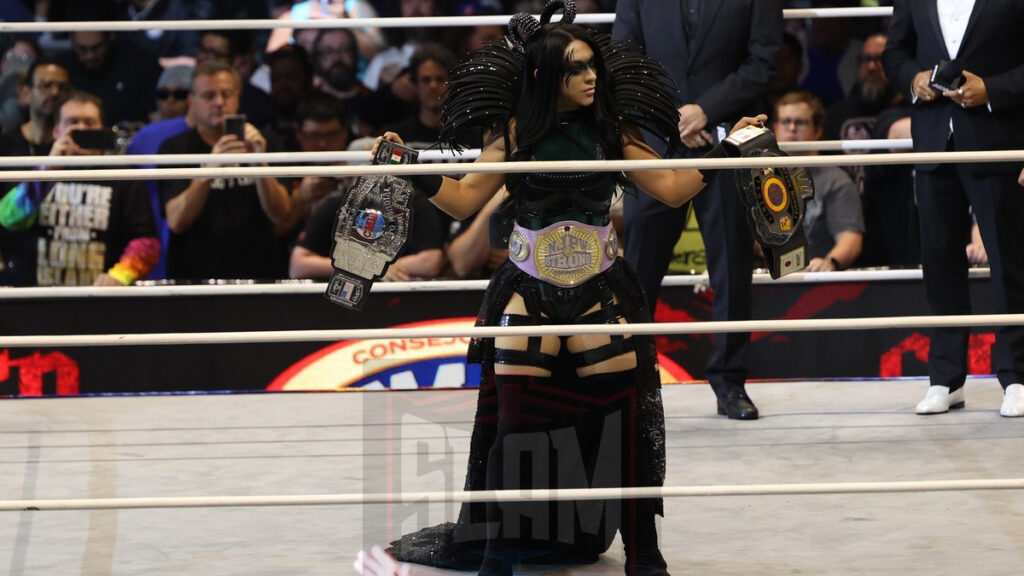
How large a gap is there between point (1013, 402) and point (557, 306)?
1.63 metres

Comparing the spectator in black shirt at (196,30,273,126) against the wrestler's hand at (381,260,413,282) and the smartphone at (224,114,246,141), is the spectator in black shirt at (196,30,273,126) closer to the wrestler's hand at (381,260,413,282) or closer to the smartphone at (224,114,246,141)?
the smartphone at (224,114,246,141)

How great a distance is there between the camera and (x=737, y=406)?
3688mm

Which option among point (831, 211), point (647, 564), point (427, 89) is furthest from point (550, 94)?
point (427, 89)

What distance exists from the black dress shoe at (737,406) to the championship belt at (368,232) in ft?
5.00

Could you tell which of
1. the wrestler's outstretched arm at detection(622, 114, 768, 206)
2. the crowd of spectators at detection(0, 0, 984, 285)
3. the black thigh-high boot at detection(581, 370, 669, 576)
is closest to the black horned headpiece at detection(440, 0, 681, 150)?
the wrestler's outstretched arm at detection(622, 114, 768, 206)

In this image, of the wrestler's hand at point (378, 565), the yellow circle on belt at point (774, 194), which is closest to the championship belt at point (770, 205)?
the yellow circle on belt at point (774, 194)

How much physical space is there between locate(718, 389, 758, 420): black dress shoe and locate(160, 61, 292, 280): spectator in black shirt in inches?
70.3

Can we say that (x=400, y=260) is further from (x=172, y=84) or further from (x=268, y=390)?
(x=172, y=84)

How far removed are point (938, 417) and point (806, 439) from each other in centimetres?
43

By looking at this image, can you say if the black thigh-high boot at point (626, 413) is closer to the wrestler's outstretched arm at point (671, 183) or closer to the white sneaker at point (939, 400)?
the wrestler's outstretched arm at point (671, 183)

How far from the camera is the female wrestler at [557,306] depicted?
2.58m

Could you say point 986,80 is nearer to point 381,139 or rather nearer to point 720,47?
point 720,47

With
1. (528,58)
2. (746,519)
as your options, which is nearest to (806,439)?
(746,519)

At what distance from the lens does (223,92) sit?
185 inches
